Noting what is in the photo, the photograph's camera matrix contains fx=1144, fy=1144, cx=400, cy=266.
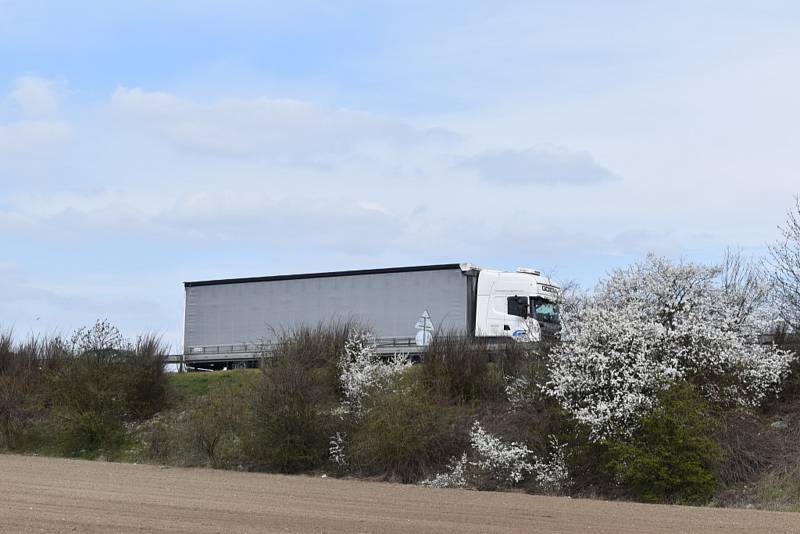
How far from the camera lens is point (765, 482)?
82.6 feet

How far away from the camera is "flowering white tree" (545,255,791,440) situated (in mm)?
26938

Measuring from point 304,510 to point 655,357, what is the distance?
1058 centimetres

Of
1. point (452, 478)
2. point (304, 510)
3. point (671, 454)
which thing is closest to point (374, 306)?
point (452, 478)

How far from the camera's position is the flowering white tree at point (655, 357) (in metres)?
26.9

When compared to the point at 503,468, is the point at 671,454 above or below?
above

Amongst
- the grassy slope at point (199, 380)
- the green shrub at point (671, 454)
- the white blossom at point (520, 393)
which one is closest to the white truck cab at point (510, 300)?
the white blossom at point (520, 393)

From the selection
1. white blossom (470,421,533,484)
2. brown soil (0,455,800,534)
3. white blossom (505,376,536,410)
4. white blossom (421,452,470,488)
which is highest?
white blossom (505,376,536,410)

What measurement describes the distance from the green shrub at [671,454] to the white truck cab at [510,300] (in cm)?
1192

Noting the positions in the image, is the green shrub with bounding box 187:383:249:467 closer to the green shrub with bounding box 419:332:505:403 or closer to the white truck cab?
the green shrub with bounding box 419:332:505:403

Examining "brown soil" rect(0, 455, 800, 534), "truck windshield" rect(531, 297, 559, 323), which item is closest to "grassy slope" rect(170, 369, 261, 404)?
"truck windshield" rect(531, 297, 559, 323)

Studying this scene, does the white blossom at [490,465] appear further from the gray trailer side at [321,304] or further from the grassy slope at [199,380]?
the grassy slope at [199,380]

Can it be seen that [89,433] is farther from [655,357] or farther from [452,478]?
[655,357]

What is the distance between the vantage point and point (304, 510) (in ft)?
70.1

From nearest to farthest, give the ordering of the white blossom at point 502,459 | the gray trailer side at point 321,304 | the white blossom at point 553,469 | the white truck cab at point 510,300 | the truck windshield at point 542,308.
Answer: the white blossom at point 553,469, the white blossom at point 502,459, the truck windshield at point 542,308, the white truck cab at point 510,300, the gray trailer side at point 321,304
